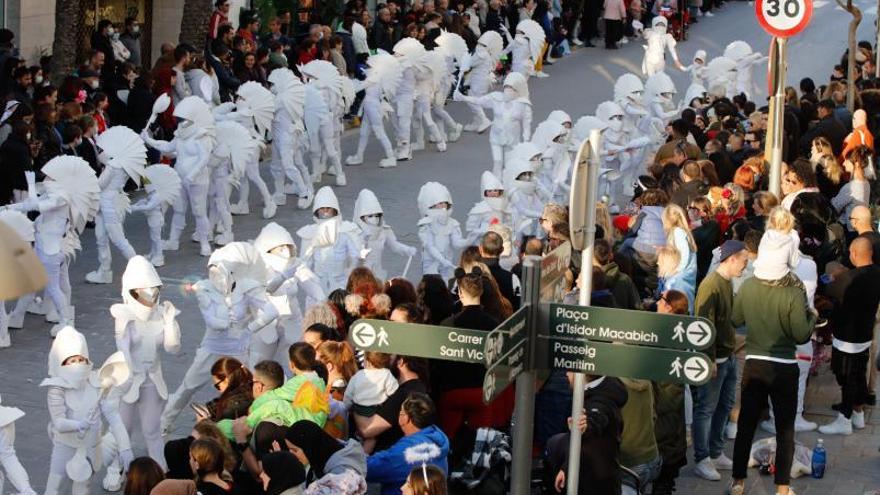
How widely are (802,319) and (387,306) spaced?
2749 mm

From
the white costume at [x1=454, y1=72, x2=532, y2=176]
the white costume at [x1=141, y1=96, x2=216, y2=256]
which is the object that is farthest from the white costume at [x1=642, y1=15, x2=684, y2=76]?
the white costume at [x1=141, y1=96, x2=216, y2=256]

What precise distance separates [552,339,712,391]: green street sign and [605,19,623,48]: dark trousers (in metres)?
27.0

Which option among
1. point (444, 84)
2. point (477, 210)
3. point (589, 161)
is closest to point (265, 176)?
point (444, 84)

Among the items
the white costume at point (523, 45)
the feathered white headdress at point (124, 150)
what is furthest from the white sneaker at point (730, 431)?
the white costume at point (523, 45)

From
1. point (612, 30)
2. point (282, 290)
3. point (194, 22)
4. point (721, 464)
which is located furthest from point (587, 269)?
point (612, 30)

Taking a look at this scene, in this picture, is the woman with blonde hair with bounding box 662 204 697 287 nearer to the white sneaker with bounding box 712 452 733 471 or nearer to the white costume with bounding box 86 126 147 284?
the white sneaker with bounding box 712 452 733 471

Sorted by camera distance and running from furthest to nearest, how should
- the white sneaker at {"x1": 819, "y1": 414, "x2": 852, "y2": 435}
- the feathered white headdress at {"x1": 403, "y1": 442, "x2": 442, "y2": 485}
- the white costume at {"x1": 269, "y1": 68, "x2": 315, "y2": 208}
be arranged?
the white costume at {"x1": 269, "y1": 68, "x2": 315, "y2": 208} → the white sneaker at {"x1": 819, "y1": 414, "x2": 852, "y2": 435} → the feathered white headdress at {"x1": 403, "y1": 442, "x2": 442, "y2": 485}

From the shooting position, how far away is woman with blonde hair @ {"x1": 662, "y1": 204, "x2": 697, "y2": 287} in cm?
1247

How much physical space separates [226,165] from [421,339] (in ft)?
36.3

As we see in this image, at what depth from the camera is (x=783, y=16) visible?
13.7m

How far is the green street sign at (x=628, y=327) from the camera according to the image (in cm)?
693

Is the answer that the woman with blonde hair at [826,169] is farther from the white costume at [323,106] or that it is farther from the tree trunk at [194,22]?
the tree trunk at [194,22]

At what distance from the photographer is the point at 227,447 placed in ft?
28.9

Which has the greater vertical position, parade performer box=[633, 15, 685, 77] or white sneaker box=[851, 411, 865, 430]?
parade performer box=[633, 15, 685, 77]
